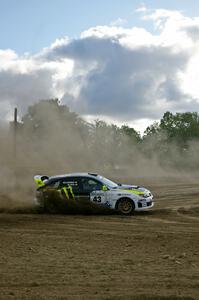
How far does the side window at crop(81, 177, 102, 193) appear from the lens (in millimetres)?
16781

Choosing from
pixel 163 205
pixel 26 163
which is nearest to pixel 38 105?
pixel 26 163

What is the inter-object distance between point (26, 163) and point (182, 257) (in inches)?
983

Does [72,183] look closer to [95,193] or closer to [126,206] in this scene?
[95,193]

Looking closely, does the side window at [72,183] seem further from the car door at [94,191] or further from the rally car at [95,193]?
the car door at [94,191]

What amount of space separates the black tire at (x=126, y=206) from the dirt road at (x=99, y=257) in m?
0.99

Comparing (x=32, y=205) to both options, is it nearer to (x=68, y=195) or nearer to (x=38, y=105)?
(x=68, y=195)

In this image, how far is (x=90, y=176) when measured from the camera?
17.1 meters

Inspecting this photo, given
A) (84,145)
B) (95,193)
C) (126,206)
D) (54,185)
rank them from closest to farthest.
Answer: (126,206) < (95,193) < (54,185) < (84,145)

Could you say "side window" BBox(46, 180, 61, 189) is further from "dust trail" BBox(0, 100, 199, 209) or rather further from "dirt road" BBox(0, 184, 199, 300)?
"dirt road" BBox(0, 184, 199, 300)

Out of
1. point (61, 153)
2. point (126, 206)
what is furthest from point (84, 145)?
point (126, 206)

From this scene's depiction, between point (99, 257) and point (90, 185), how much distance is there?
25.0 ft

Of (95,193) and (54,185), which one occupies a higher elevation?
(54,185)

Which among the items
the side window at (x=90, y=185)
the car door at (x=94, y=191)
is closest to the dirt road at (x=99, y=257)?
the car door at (x=94, y=191)

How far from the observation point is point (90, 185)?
55.3 ft
